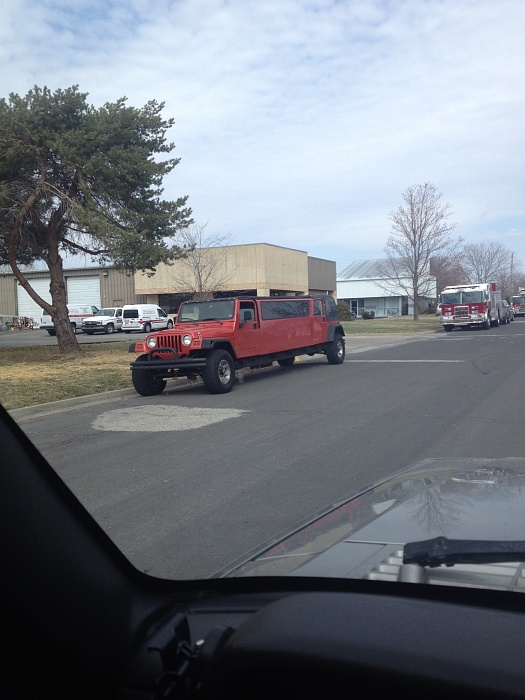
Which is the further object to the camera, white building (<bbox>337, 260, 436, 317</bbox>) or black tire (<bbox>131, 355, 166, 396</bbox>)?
white building (<bbox>337, 260, 436, 317</bbox>)

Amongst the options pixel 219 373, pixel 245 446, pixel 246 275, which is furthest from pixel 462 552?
pixel 246 275

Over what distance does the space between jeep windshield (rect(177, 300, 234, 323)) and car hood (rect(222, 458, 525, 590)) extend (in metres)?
12.1

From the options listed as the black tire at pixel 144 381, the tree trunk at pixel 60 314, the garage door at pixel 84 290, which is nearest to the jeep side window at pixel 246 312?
the black tire at pixel 144 381

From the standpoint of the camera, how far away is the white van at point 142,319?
45.3m

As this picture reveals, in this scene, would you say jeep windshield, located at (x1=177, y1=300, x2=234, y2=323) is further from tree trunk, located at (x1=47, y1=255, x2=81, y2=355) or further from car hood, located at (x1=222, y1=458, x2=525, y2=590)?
car hood, located at (x1=222, y1=458, x2=525, y2=590)

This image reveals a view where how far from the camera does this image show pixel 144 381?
1425cm

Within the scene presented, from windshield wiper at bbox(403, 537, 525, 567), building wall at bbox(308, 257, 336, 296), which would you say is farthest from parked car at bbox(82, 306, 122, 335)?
windshield wiper at bbox(403, 537, 525, 567)

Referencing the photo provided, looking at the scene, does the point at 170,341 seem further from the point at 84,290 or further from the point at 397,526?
the point at 84,290

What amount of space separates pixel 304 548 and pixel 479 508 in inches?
30.1

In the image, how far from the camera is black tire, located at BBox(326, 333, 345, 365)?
66.4ft

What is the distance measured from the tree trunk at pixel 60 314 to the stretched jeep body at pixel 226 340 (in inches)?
324

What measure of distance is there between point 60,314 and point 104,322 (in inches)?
840

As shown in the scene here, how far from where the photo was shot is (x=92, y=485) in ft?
22.1

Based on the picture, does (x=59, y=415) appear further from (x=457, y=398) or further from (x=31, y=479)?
(x=31, y=479)
